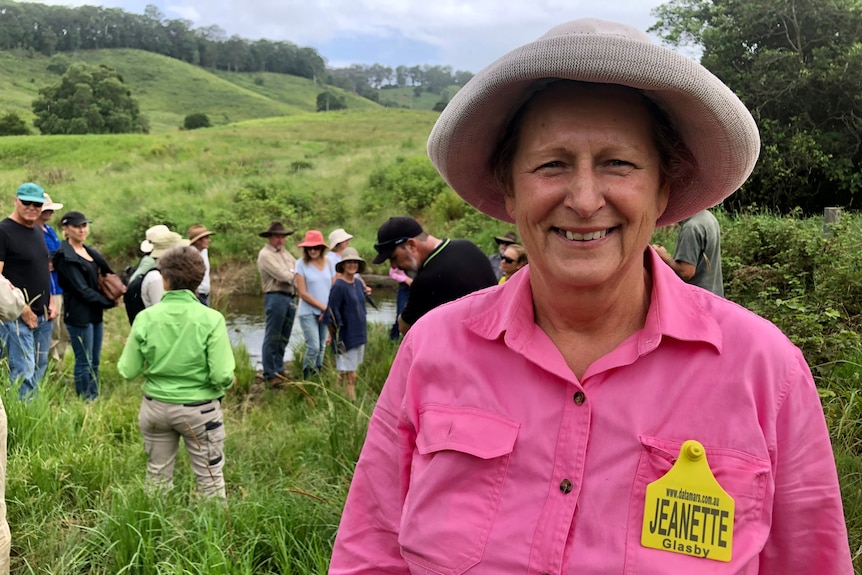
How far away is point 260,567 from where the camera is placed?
289cm

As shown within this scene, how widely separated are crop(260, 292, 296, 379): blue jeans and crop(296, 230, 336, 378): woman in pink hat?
0.97ft

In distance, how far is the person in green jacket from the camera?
3955 millimetres

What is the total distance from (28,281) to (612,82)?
5.82m

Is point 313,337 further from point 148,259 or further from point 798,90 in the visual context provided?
point 798,90

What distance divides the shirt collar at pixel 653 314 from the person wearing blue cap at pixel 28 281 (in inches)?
189

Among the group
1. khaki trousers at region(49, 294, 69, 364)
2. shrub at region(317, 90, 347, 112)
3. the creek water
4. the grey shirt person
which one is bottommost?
the creek water

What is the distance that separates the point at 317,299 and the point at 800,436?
20.4 feet

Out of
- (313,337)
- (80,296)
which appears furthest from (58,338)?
(313,337)

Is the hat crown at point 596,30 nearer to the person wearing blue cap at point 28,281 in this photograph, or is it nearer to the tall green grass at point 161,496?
the tall green grass at point 161,496

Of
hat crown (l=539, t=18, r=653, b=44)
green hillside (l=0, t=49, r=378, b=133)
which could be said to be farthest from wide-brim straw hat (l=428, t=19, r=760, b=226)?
green hillside (l=0, t=49, r=378, b=133)

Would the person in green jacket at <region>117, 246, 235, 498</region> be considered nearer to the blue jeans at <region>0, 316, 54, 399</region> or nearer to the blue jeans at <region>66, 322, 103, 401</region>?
the blue jeans at <region>0, 316, 54, 399</region>

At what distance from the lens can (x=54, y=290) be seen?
6574 millimetres

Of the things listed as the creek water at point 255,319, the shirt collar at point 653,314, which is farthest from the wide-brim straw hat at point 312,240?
the shirt collar at point 653,314

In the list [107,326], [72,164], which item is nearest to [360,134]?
[72,164]
